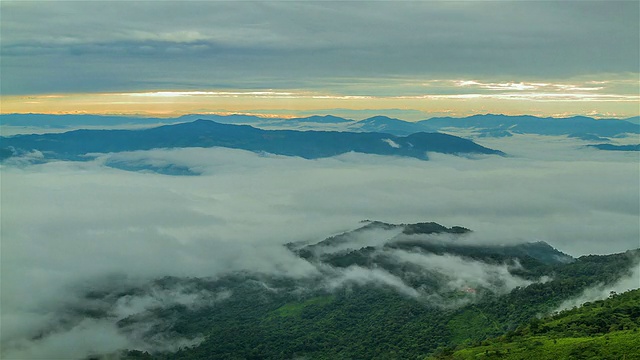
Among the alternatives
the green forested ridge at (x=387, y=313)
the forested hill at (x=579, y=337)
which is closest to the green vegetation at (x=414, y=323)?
the forested hill at (x=579, y=337)

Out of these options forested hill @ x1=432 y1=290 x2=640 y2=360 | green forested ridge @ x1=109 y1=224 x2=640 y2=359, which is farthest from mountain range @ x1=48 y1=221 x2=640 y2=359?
forested hill @ x1=432 y1=290 x2=640 y2=360

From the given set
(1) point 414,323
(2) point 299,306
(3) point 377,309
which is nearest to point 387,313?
(3) point 377,309

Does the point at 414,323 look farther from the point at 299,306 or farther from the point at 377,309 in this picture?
the point at 299,306

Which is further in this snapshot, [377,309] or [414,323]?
[377,309]

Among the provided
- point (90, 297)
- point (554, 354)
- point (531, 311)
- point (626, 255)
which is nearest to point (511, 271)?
point (626, 255)

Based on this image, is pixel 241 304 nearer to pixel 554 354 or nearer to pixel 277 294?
pixel 277 294

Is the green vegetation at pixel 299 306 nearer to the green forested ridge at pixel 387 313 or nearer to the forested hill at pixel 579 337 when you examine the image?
the green forested ridge at pixel 387 313
